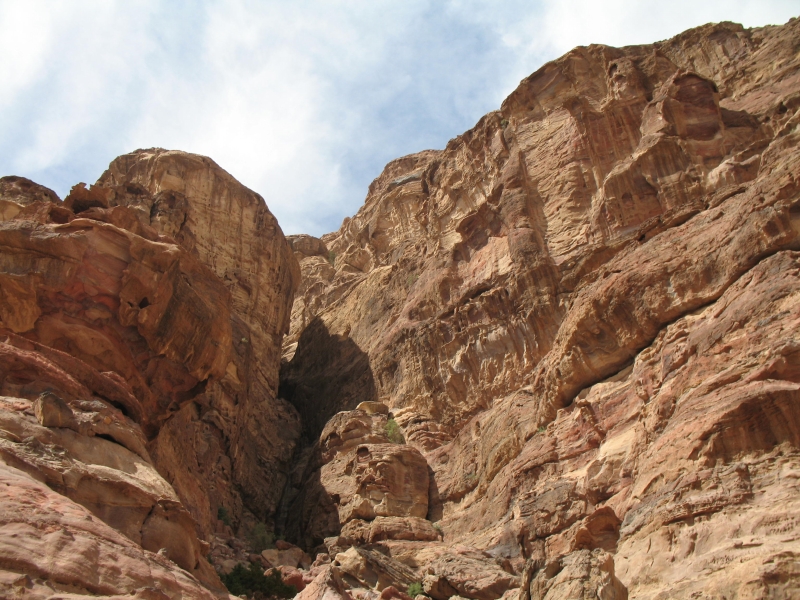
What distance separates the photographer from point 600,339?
21.9 metres

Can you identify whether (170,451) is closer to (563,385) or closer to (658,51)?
(563,385)

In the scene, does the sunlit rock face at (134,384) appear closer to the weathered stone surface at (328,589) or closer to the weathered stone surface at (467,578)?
the weathered stone surface at (328,589)

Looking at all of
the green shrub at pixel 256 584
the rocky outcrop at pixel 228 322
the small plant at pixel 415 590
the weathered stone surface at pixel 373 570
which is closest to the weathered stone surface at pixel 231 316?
the rocky outcrop at pixel 228 322

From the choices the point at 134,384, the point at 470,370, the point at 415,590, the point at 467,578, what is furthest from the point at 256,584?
the point at 470,370

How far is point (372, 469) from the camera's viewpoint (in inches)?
1182

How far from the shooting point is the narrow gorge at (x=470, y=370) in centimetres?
1307

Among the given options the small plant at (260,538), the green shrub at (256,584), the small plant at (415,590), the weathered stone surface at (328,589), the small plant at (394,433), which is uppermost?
the small plant at (394,433)

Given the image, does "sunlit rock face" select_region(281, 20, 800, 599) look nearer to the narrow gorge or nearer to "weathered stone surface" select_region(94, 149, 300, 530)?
the narrow gorge

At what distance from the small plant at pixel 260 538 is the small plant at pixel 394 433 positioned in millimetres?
6500

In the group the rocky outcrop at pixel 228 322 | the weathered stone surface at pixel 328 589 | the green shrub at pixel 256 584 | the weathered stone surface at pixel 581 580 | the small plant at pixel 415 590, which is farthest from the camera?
the rocky outcrop at pixel 228 322

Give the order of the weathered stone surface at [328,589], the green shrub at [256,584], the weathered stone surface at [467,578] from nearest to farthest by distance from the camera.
Result: the weathered stone surface at [328,589] → the weathered stone surface at [467,578] → the green shrub at [256,584]

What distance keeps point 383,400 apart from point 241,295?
11.1m

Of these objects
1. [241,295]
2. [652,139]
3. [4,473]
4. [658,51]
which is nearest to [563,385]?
[652,139]

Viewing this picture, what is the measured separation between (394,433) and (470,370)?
444 cm
